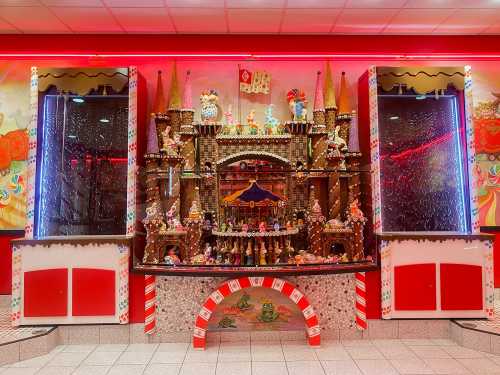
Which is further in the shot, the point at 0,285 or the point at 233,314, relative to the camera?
the point at 0,285

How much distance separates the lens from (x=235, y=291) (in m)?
4.33

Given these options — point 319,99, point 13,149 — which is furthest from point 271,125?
point 13,149

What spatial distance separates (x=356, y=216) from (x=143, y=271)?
2.58 meters

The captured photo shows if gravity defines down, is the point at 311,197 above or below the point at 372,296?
above

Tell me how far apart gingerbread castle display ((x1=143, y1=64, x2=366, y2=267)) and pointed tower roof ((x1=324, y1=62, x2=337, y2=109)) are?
15mm

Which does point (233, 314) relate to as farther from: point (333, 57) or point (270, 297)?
point (333, 57)

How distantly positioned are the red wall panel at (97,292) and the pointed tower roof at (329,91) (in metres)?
3.45

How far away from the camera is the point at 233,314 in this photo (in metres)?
4.55

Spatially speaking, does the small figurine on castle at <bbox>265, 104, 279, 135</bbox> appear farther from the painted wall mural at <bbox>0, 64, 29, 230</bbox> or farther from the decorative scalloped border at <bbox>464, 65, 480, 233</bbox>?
the painted wall mural at <bbox>0, 64, 29, 230</bbox>

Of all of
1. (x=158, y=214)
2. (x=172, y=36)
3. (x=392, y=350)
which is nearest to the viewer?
(x=392, y=350)

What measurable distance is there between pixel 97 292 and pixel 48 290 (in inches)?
21.6

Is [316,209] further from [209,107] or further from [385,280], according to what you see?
[209,107]

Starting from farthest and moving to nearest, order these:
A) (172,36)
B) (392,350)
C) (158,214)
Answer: (172,36) < (158,214) < (392,350)

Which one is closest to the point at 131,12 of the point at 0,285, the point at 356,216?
the point at 356,216
